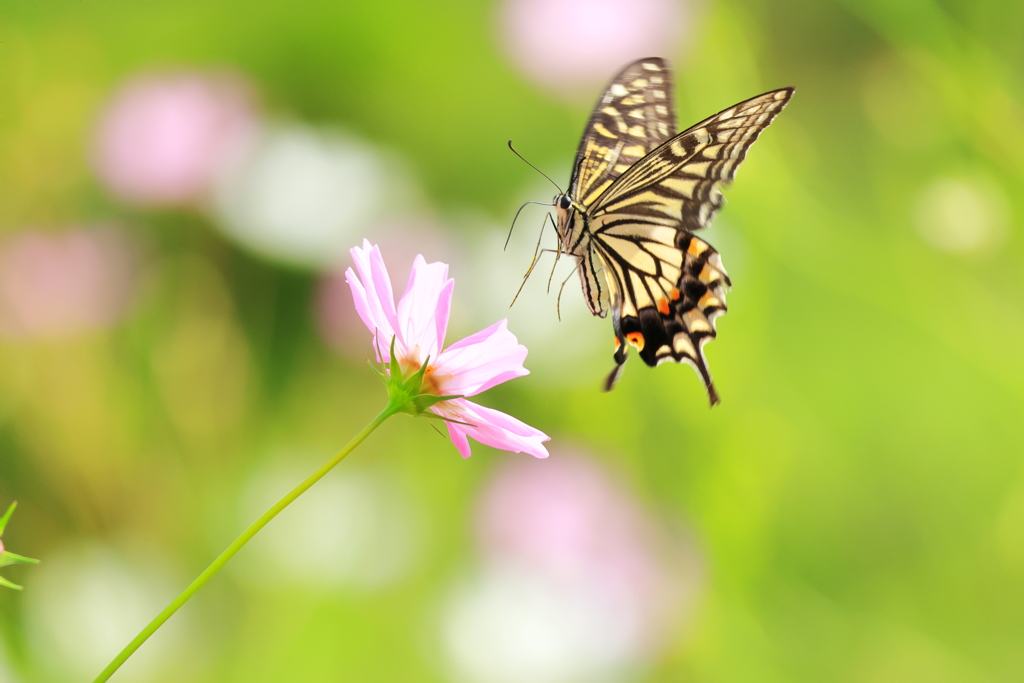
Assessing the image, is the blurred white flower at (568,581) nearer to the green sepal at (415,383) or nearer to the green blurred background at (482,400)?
the green blurred background at (482,400)

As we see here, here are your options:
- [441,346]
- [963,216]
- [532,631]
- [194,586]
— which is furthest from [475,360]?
[532,631]

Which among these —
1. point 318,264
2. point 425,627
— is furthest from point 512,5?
point 425,627

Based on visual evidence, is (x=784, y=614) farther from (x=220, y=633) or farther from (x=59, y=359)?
(x=59, y=359)

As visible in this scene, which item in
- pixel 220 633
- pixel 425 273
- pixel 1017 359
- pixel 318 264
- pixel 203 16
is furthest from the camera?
pixel 203 16

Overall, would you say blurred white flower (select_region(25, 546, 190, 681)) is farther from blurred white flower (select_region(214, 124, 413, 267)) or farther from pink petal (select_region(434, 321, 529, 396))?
pink petal (select_region(434, 321, 529, 396))

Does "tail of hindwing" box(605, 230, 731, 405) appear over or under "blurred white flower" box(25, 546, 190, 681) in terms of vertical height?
over

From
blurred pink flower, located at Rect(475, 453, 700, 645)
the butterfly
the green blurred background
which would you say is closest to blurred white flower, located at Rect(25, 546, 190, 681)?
the green blurred background

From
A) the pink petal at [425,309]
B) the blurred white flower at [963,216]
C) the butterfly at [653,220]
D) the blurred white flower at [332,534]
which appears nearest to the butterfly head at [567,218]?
the butterfly at [653,220]
